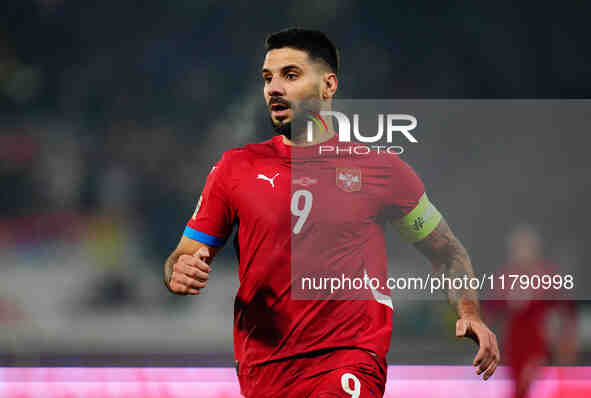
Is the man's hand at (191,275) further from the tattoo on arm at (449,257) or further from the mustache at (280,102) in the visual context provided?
the tattoo on arm at (449,257)

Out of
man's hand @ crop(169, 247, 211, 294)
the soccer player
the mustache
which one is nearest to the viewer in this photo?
man's hand @ crop(169, 247, 211, 294)

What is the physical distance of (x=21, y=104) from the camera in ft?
20.9

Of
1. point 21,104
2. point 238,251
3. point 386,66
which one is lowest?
point 238,251

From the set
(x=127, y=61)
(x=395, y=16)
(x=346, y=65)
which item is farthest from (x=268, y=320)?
(x=127, y=61)

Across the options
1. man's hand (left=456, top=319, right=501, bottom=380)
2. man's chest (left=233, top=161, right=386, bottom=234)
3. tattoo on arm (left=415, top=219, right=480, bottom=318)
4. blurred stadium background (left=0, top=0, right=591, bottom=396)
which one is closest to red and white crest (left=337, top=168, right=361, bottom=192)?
man's chest (left=233, top=161, right=386, bottom=234)

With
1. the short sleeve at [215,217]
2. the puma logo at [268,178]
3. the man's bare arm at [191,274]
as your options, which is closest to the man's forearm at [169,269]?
the short sleeve at [215,217]

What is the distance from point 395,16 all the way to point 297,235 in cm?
408

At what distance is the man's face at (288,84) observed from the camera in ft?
7.86

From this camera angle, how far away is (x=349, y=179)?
2371 millimetres

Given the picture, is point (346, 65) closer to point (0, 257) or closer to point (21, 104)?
point (21, 104)

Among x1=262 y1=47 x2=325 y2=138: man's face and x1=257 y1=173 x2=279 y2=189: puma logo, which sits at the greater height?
x1=262 y1=47 x2=325 y2=138: man's face

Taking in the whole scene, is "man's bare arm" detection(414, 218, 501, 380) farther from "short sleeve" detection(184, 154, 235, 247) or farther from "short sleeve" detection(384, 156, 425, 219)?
"short sleeve" detection(184, 154, 235, 247)

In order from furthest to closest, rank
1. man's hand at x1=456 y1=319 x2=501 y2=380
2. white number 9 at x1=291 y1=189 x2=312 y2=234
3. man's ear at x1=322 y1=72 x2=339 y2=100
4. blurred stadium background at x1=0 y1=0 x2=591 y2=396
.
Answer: blurred stadium background at x1=0 y1=0 x2=591 y2=396 → man's ear at x1=322 y1=72 x2=339 y2=100 → white number 9 at x1=291 y1=189 x2=312 y2=234 → man's hand at x1=456 y1=319 x2=501 y2=380

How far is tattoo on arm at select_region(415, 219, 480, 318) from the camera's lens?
7.52 feet
